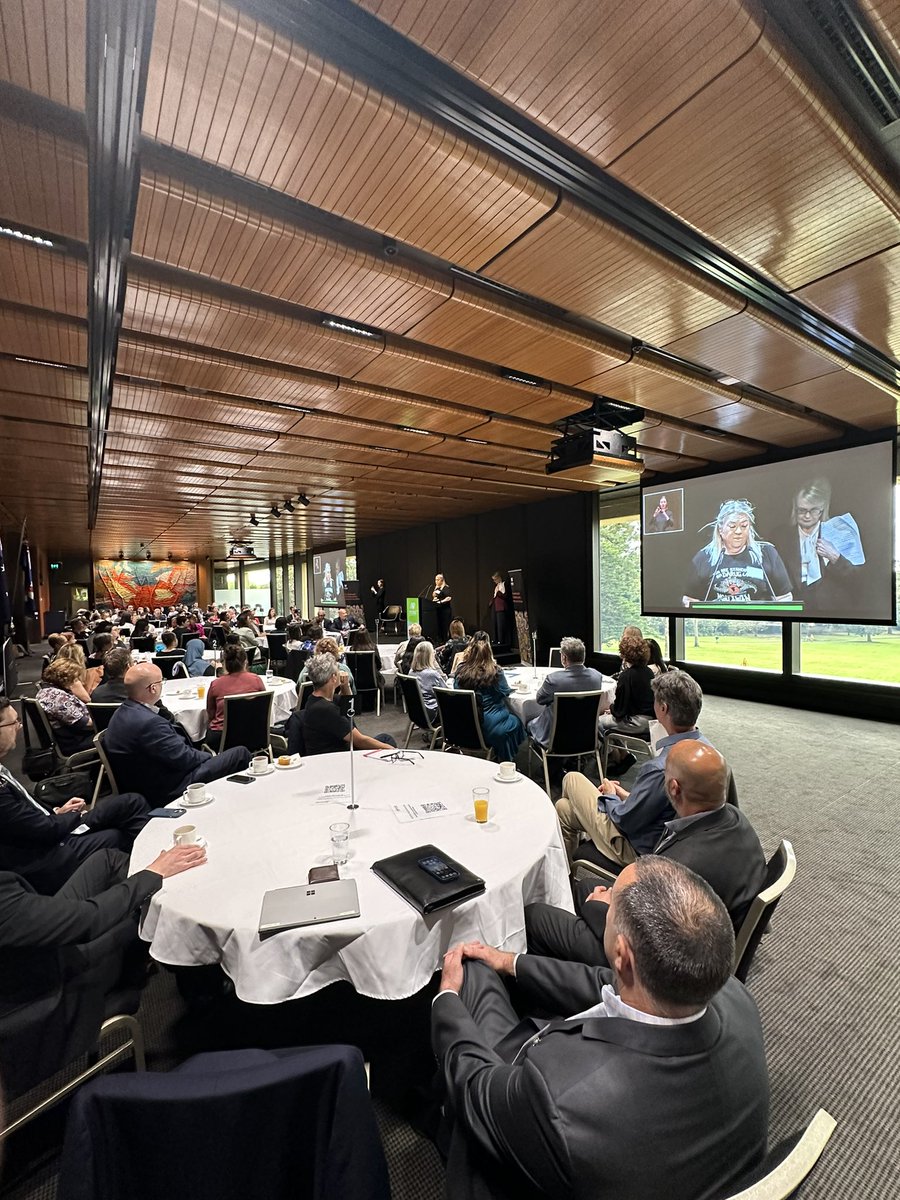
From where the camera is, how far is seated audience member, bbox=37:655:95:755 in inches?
160

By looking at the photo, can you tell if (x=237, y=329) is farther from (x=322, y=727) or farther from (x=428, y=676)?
(x=428, y=676)

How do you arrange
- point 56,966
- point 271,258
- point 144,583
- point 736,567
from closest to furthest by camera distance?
point 56,966 < point 271,258 < point 736,567 < point 144,583

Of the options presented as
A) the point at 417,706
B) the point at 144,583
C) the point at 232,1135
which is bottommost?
the point at 417,706

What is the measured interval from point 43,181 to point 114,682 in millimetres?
3322

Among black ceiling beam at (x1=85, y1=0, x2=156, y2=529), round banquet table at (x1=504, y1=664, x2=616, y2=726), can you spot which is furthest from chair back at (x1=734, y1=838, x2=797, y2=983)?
black ceiling beam at (x1=85, y1=0, x2=156, y2=529)

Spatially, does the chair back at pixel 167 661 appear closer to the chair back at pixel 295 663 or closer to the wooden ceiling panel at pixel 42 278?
the chair back at pixel 295 663

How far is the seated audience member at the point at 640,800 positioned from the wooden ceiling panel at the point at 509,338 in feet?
8.07

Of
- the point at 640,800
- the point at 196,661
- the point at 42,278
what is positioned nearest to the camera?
the point at 640,800

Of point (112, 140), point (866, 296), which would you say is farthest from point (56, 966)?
point (866, 296)

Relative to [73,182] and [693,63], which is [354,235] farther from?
[693,63]

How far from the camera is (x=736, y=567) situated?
24.8ft

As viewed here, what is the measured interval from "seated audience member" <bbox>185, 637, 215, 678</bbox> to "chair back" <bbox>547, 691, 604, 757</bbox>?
497cm

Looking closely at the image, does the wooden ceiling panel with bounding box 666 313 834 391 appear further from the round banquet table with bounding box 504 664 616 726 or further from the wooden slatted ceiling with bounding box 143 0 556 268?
the round banquet table with bounding box 504 664 616 726

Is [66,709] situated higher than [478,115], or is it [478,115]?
[478,115]
